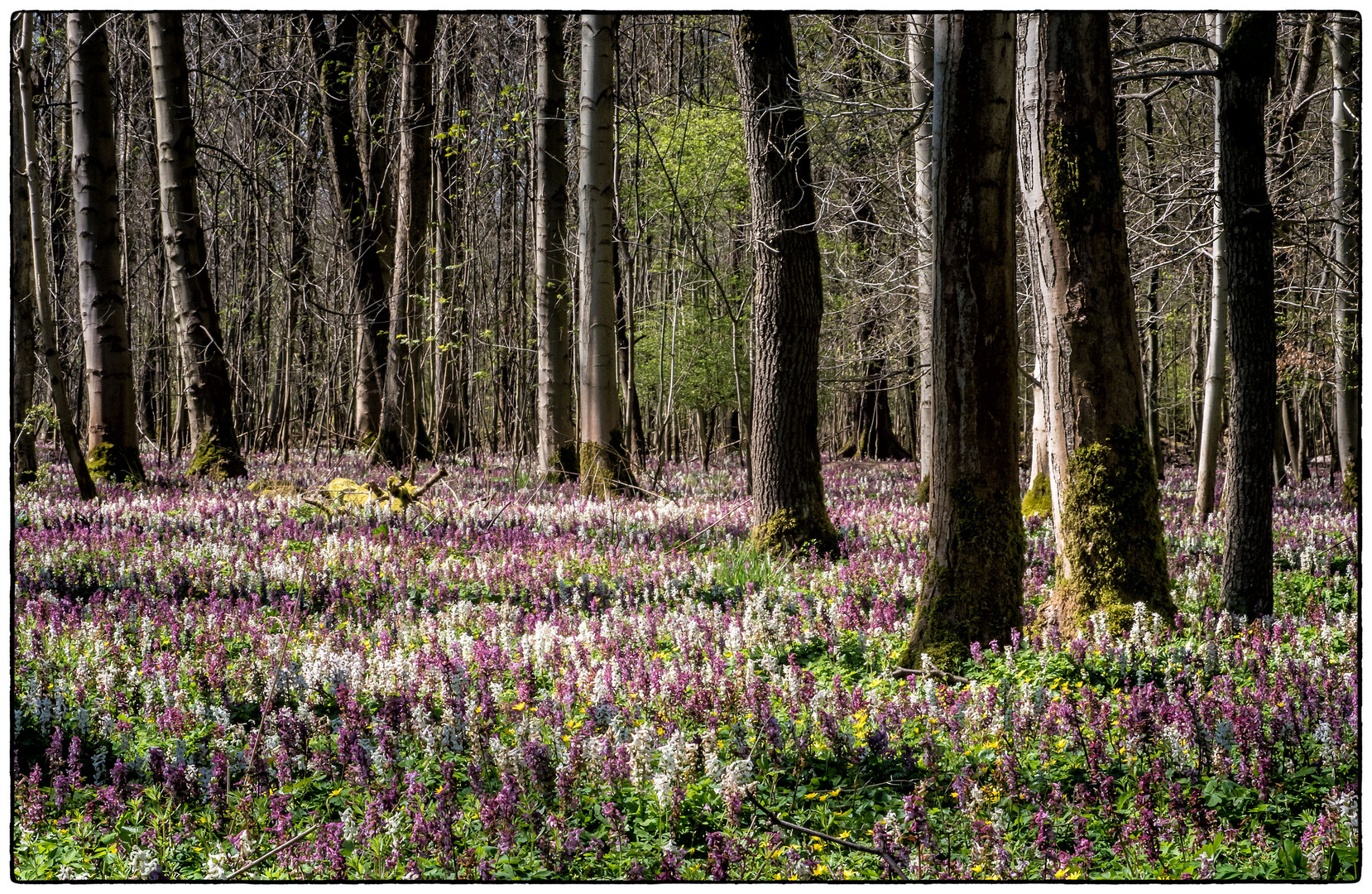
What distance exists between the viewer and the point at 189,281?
13.0 m

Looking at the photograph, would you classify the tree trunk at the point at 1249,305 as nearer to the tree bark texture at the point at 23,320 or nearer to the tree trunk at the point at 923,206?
the tree trunk at the point at 923,206

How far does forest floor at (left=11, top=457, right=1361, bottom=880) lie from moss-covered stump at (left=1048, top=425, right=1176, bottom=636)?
0.68 ft

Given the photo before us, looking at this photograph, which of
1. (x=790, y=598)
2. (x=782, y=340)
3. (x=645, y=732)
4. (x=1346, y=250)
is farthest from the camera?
(x=1346, y=250)

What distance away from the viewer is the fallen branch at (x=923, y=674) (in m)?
4.48

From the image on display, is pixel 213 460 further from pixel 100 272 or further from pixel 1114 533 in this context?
pixel 1114 533


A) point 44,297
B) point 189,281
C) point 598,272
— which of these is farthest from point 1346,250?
point 189,281

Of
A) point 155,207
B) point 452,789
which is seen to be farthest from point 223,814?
point 155,207

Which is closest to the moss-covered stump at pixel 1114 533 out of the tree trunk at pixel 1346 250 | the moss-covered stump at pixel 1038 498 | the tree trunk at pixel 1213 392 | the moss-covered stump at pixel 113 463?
the tree trunk at pixel 1346 250

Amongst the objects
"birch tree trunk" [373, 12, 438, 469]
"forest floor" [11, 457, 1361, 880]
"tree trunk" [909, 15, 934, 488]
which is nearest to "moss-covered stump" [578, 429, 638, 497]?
"tree trunk" [909, 15, 934, 488]

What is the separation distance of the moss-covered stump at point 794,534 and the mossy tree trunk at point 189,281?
820 cm

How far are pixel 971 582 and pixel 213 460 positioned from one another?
37.6 feet

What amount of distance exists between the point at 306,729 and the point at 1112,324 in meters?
4.43

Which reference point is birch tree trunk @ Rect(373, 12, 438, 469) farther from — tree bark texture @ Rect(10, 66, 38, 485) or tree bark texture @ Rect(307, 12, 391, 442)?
tree bark texture @ Rect(10, 66, 38, 485)

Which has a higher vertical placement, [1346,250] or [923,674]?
[1346,250]
